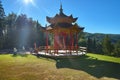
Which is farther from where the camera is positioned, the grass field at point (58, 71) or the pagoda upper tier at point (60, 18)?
the pagoda upper tier at point (60, 18)

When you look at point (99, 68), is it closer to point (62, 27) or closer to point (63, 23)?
point (62, 27)

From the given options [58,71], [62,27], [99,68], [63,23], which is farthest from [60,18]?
[58,71]

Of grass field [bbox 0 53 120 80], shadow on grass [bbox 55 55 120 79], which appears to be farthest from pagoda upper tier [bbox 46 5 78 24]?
grass field [bbox 0 53 120 80]

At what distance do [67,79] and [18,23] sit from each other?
56398 mm

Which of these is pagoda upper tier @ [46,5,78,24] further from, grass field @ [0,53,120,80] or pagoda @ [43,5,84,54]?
grass field @ [0,53,120,80]

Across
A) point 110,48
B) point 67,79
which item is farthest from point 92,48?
point 67,79

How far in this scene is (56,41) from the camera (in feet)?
109

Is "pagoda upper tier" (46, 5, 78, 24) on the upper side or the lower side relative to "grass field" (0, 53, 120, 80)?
upper

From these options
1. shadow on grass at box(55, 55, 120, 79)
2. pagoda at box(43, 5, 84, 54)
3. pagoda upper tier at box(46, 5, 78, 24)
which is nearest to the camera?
shadow on grass at box(55, 55, 120, 79)

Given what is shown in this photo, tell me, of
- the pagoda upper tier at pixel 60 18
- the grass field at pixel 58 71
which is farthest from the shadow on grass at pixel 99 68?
the pagoda upper tier at pixel 60 18

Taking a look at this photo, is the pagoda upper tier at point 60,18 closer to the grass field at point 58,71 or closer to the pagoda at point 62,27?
the pagoda at point 62,27

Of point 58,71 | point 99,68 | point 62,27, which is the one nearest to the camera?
point 58,71

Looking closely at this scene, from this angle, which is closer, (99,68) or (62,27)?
(99,68)

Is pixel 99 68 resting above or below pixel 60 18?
below
